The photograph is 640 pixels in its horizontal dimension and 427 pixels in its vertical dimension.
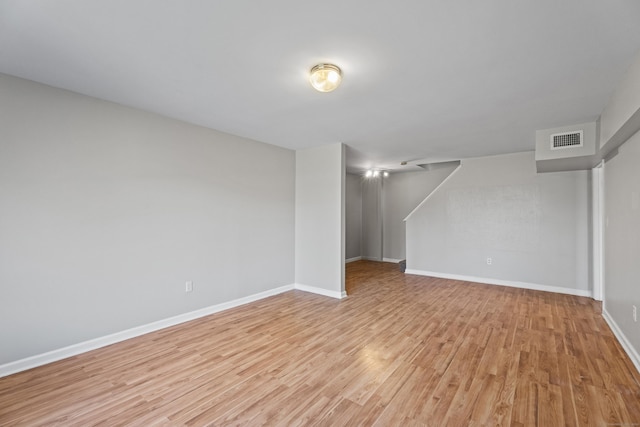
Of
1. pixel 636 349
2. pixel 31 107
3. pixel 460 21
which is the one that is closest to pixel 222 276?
pixel 31 107

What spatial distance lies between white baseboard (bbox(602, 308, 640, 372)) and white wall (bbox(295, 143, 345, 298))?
3.08m

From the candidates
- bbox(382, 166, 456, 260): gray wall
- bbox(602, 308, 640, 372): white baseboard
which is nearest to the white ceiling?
bbox(602, 308, 640, 372): white baseboard

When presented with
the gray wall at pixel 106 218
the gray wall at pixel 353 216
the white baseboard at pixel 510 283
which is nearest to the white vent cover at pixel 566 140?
the white baseboard at pixel 510 283

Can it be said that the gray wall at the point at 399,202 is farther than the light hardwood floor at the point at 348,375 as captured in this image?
Yes

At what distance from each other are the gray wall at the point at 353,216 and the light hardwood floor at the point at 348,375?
4.08 m

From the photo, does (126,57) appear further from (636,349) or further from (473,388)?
(636,349)

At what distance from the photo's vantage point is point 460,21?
5.40 feet

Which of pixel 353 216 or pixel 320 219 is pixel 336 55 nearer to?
pixel 320 219

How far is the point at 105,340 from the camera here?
2.75 meters

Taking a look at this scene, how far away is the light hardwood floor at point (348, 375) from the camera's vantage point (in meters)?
1.80

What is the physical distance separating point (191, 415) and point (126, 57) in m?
2.54

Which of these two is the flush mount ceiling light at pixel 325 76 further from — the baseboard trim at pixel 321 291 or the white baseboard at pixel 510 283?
the white baseboard at pixel 510 283

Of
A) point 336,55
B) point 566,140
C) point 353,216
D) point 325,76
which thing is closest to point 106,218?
point 325,76

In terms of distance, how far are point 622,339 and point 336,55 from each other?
150 inches
